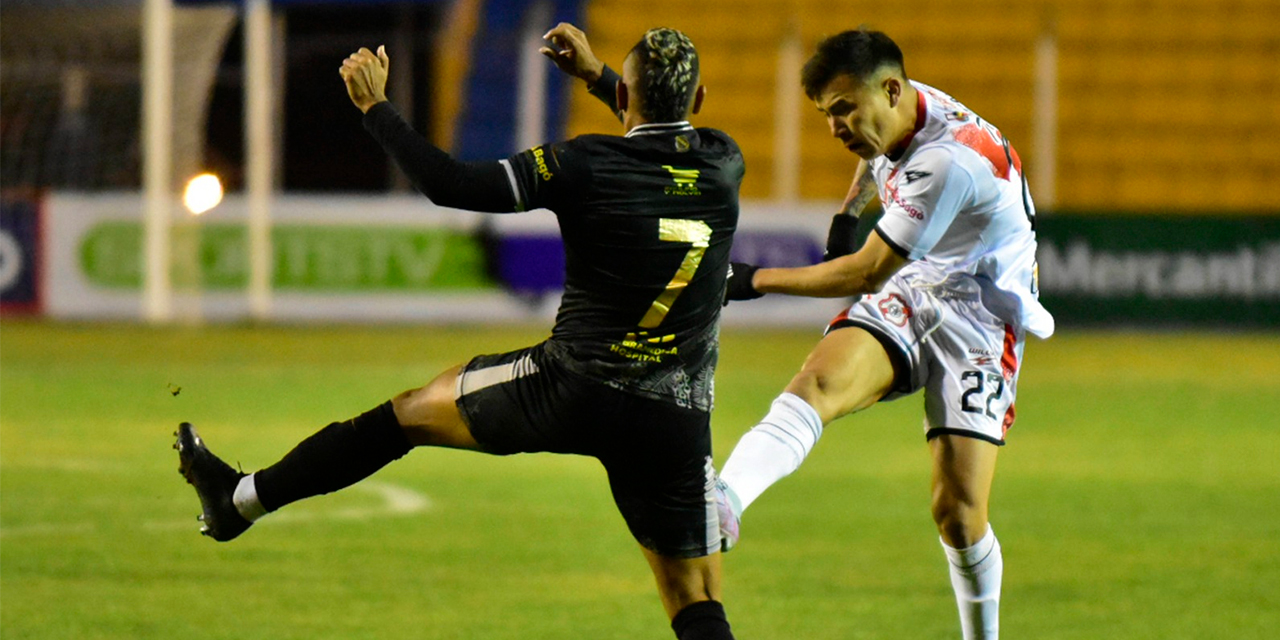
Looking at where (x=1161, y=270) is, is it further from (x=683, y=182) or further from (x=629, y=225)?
(x=629, y=225)

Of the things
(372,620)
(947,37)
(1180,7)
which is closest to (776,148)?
(947,37)

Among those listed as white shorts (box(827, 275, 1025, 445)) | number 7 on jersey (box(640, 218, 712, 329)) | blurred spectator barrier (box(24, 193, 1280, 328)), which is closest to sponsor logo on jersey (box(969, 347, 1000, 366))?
white shorts (box(827, 275, 1025, 445))

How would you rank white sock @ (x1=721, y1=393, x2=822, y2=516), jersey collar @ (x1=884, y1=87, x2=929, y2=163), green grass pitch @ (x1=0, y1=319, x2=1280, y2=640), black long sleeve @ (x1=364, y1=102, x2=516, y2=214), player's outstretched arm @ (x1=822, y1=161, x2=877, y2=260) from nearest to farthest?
black long sleeve @ (x1=364, y1=102, x2=516, y2=214)
white sock @ (x1=721, y1=393, x2=822, y2=516)
jersey collar @ (x1=884, y1=87, x2=929, y2=163)
player's outstretched arm @ (x1=822, y1=161, x2=877, y2=260)
green grass pitch @ (x1=0, y1=319, x2=1280, y2=640)

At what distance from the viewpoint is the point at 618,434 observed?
4762 millimetres

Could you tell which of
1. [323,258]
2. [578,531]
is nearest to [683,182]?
[578,531]

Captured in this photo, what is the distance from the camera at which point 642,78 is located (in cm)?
469

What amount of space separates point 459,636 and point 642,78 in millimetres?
Answer: 2261

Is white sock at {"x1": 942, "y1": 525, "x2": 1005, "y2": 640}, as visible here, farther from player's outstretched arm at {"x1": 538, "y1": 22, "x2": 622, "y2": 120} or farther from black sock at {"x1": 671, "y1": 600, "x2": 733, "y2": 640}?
player's outstretched arm at {"x1": 538, "y1": 22, "x2": 622, "y2": 120}

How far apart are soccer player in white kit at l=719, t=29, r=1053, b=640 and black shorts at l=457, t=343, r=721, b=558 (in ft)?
1.40

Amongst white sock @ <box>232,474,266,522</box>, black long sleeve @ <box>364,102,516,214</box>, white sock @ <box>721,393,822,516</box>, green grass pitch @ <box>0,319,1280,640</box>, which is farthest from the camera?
green grass pitch @ <box>0,319,1280,640</box>

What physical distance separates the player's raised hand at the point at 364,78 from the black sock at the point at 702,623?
1583 mm

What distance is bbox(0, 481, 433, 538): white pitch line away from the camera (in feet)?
26.4

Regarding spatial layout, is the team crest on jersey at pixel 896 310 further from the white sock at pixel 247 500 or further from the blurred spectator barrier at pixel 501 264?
Result: the blurred spectator barrier at pixel 501 264

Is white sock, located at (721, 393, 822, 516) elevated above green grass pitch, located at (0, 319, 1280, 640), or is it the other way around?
white sock, located at (721, 393, 822, 516)
